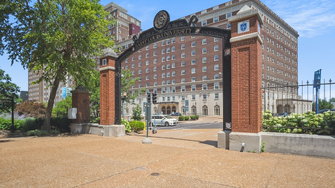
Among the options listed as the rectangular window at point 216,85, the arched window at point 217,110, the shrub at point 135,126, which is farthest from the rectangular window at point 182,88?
the shrub at point 135,126

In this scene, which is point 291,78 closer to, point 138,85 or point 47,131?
point 138,85

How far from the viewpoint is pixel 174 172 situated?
5.71m

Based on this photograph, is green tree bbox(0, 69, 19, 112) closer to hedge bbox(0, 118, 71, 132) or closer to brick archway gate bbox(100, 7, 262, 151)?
hedge bbox(0, 118, 71, 132)

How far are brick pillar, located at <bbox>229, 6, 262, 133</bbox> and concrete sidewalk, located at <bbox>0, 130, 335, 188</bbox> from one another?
1.33 m

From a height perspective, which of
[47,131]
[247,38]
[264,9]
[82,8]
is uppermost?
[264,9]

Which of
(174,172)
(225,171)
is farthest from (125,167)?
(225,171)

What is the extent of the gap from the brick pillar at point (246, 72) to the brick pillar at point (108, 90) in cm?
804

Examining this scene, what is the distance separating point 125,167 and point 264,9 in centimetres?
6103

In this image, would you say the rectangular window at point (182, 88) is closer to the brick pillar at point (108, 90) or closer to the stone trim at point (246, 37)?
the brick pillar at point (108, 90)

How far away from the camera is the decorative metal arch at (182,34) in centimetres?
933

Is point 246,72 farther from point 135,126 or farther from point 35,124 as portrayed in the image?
point 35,124

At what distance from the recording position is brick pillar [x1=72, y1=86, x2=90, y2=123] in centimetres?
1595

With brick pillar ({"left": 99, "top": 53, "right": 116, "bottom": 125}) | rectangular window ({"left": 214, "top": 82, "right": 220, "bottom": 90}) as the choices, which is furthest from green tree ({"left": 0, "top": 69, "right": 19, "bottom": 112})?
rectangular window ({"left": 214, "top": 82, "right": 220, "bottom": 90})

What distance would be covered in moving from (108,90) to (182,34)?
19.8 ft
